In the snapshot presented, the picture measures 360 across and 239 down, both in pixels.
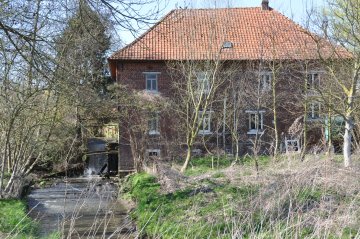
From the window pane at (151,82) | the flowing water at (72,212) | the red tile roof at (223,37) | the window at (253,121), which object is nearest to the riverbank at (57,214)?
the flowing water at (72,212)

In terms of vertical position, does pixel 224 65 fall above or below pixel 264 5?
below

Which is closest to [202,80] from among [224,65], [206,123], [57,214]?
[206,123]

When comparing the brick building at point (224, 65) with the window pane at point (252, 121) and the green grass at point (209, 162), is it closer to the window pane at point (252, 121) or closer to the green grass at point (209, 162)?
the window pane at point (252, 121)

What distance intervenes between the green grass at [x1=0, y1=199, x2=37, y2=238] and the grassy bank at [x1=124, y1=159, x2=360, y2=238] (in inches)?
102

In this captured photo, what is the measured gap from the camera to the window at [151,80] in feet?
96.0

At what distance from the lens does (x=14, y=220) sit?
479 inches

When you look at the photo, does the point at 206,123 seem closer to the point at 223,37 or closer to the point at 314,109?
the point at 223,37

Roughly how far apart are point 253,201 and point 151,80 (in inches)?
840

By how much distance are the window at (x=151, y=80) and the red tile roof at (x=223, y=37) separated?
100 centimetres

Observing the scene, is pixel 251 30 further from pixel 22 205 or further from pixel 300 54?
pixel 22 205

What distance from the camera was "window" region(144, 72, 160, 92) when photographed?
29.3m

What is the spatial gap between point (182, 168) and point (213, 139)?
6555 mm

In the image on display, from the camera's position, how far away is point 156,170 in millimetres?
19578

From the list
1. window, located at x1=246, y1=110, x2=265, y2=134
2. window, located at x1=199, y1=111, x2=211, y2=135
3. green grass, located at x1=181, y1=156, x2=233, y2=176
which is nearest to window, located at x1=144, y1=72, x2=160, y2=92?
window, located at x1=199, y1=111, x2=211, y2=135
